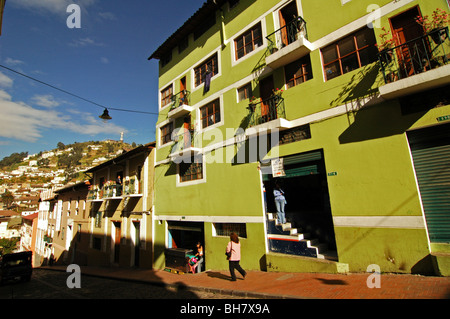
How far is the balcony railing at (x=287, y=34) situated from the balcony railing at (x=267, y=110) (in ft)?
7.58

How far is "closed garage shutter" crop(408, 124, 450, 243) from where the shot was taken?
5.96m

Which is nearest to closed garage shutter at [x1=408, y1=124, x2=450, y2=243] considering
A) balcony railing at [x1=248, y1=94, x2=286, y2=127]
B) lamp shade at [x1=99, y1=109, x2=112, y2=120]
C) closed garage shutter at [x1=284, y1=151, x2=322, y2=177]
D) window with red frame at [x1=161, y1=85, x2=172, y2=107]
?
closed garage shutter at [x1=284, y1=151, x2=322, y2=177]

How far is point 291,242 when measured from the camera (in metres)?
8.69

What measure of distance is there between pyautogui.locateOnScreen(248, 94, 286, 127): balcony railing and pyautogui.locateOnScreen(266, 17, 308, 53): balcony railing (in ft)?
7.58

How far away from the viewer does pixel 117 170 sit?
20469 mm

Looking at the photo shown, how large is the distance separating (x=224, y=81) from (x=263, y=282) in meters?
9.87

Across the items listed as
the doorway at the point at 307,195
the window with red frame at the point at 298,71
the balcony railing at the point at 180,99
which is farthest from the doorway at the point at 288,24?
the balcony railing at the point at 180,99

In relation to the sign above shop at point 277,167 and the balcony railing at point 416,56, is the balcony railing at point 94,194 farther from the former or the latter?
the balcony railing at point 416,56

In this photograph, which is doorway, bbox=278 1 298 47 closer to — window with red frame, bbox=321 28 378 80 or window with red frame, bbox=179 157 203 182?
window with red frame, bbox=321 28 378 80

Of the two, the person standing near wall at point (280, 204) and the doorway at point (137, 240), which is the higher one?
the person standing near wall at point (280, 204)

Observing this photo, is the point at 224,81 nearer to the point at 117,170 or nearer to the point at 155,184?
the point at 155,184

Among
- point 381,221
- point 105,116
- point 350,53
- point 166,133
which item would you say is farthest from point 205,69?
point 381,221

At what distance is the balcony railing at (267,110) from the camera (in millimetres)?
9609
